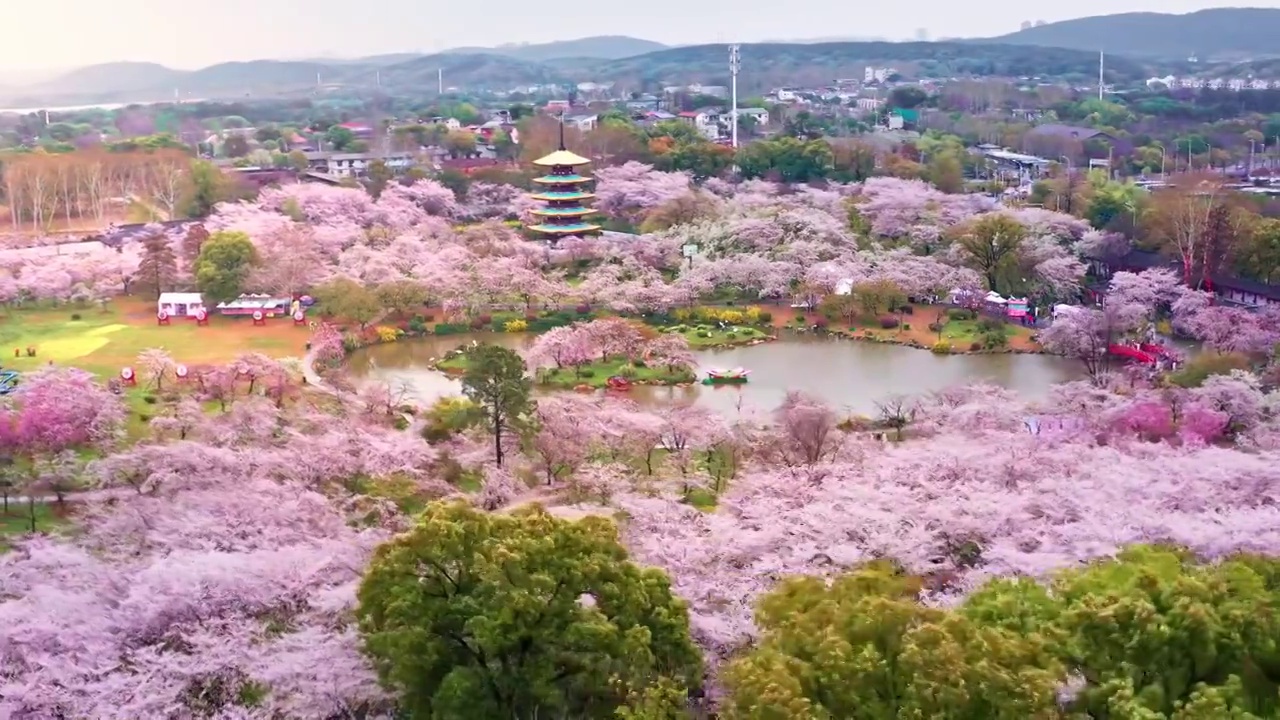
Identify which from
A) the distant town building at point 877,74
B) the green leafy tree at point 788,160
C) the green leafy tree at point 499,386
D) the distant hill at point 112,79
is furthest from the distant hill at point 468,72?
the green leafy tree at point 499,386

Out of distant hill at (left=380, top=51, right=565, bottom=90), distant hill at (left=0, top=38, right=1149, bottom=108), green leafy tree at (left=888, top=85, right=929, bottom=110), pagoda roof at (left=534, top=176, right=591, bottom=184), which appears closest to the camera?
pagoda roof at (left=534, top=176, right=591, bottom=184)

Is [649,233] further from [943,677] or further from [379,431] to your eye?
[943,677]

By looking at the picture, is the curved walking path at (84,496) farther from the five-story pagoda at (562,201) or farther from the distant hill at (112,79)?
the distant hill at (112,79)

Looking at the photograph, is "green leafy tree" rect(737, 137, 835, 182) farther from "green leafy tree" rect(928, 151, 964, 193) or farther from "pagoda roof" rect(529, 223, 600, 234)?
"pagoda roof" rect(529, 223, 600, 234)

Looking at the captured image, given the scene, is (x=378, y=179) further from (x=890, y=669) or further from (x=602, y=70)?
(x=602, y=70)

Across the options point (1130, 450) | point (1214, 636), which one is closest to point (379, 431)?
point (1130, 450)

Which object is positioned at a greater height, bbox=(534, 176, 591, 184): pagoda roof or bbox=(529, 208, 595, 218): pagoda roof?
bbox=(534, 176, 591, 184): pagoda roof

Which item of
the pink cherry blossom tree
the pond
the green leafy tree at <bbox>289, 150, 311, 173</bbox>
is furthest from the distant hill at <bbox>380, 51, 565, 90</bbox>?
the pond
